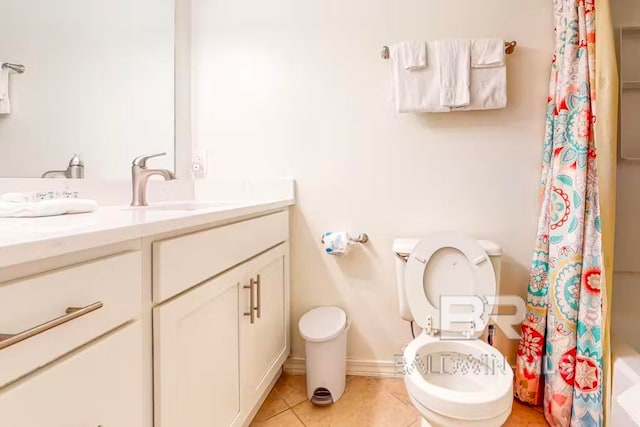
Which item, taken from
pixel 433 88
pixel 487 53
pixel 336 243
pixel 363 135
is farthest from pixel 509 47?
pixel 336 243

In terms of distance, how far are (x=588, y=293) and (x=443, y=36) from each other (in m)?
1.29

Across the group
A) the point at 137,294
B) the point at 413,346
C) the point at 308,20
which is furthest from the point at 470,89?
the point at 137,294

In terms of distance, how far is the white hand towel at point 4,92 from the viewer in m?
1.09

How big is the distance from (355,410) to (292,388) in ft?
1.11

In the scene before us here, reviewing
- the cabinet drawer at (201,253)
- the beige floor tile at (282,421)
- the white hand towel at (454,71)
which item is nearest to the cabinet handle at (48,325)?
the cabinet drawer at (201,253)

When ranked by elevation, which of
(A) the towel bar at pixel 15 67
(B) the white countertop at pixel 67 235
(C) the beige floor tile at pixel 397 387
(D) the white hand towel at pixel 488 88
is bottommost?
(C) the beige floor tile at pixel 397 387

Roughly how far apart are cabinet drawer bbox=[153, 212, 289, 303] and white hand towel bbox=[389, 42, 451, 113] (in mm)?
852

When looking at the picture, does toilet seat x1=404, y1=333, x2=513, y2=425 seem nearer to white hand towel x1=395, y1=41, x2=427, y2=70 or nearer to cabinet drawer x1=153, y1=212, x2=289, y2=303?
cabinet drawer x1=153, y1=212, x2=289, y2=303

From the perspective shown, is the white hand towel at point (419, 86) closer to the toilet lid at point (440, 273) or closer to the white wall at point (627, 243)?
the toilet lid at point (440, 273)

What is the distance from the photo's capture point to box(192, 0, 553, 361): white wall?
1690mm

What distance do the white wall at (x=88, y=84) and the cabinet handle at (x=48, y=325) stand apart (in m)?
0.79

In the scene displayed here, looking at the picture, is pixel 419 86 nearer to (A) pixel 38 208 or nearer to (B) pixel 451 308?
(B) pixel 451 308

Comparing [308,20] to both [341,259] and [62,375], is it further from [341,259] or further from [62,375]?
[62,375]

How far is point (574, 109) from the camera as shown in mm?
1454
